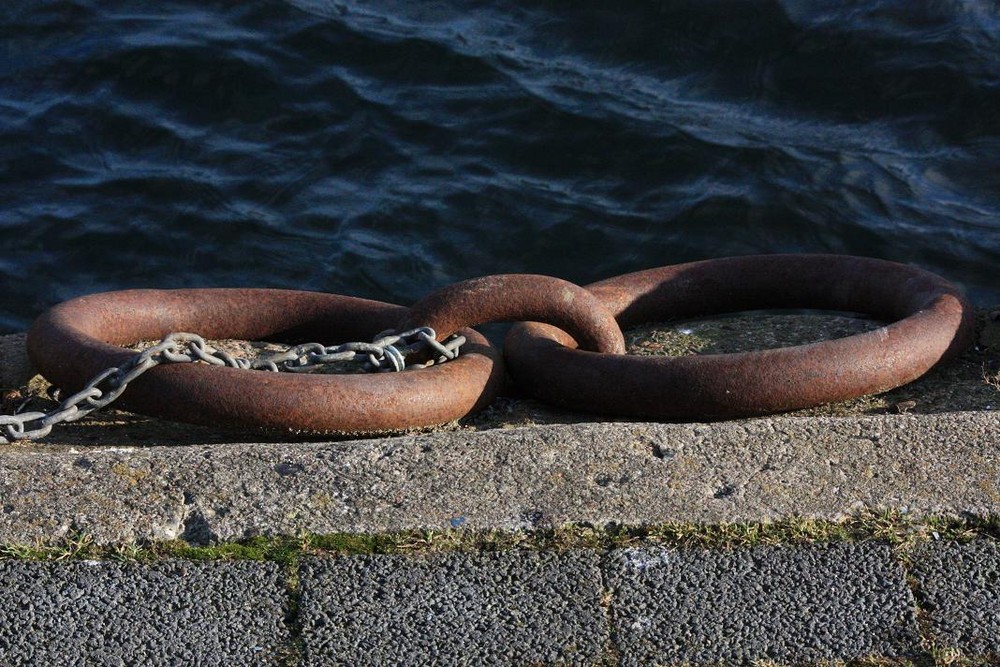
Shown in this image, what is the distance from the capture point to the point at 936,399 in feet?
13.4

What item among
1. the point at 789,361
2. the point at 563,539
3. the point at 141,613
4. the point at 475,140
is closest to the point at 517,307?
the point at 789,361

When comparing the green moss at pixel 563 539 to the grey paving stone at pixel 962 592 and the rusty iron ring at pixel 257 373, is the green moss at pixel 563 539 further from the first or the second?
the rusty iron ring at pixel 257 373

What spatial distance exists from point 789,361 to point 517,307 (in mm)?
823

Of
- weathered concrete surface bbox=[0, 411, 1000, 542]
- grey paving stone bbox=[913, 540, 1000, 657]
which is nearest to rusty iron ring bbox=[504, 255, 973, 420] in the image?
weathered concrete surface bbox=[0, 411, 1000, 542]

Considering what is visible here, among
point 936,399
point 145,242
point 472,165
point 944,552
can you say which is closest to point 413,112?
point 472,165

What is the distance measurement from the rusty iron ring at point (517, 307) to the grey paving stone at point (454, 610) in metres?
1.32

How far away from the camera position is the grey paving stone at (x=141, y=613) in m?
2.55

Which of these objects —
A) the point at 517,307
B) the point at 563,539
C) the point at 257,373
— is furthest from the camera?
the point at 517,307

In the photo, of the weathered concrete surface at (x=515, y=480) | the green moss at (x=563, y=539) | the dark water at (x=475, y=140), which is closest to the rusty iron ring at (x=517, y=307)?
the weathered concrete surface at (x=515, y=480)

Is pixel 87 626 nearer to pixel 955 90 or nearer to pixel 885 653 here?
pixel 885 653

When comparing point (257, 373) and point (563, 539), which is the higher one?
point (563, 539)

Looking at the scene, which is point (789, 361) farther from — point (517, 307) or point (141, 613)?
point (141, 613)

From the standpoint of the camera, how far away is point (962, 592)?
2.70 metres

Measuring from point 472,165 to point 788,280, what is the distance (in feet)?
9.78
